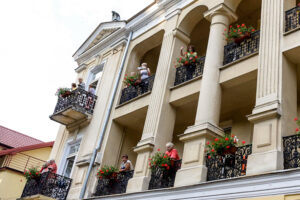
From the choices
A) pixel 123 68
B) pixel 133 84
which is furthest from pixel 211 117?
pixel 123 68

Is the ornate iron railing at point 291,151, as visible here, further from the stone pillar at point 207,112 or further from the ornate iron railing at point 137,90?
the ornate iron railing at point 137,90

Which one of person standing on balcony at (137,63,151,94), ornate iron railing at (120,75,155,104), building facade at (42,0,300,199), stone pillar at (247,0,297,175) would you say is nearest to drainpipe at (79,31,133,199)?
building facade at (42,0,300,199)

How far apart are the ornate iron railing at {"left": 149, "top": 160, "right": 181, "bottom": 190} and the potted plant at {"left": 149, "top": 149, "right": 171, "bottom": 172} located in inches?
5.0

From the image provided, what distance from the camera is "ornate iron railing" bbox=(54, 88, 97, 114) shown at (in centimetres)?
1516

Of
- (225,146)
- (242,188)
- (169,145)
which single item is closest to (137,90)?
(169,145)

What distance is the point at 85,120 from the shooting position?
15.4 m

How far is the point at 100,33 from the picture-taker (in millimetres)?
18609

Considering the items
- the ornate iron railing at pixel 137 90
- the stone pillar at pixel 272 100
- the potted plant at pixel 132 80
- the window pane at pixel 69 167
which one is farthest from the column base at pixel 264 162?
the window pane at pixel 69 167

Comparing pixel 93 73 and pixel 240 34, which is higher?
pixel 93 73

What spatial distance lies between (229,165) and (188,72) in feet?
14.7

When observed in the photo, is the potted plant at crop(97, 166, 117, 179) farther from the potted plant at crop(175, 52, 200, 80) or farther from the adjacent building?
the adjacent building

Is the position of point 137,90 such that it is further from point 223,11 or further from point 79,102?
point 223,11

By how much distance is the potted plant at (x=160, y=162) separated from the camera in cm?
1023

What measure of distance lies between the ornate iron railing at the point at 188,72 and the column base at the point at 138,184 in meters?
3.57
